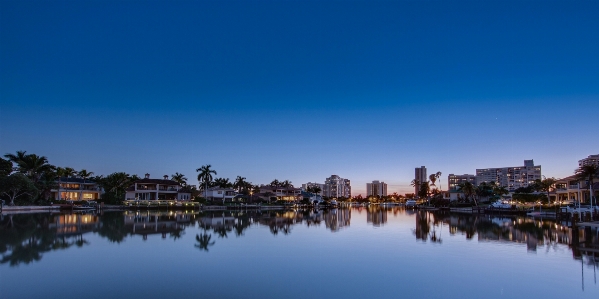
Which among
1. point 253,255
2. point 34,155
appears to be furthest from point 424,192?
point 253,255

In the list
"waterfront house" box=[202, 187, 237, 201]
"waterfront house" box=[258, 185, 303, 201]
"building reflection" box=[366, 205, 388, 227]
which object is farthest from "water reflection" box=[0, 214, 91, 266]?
"waterfront house" box=[258, 185, 303, 201]

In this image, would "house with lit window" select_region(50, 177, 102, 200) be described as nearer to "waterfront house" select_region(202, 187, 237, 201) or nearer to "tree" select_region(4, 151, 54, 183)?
"tree" select_region(4, 151, 54, 183)

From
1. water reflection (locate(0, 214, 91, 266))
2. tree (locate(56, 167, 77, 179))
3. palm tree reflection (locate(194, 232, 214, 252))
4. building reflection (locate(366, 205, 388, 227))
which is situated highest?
tree (locate(56, 167, 77, 179))

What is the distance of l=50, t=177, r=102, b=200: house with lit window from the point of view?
76.1 m

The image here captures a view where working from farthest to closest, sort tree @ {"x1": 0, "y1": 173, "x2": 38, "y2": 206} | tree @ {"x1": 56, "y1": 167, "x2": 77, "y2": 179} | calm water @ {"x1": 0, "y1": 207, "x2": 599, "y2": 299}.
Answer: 1. tree @ {"x1": 56, "y1": 167, "x2": 77, "y2": 179}
2. tree @ {"x1": 0, "y1": 173, "x2": 38, "y2": 206}
3. calm water @ {"x1": 0, "y1": 207, "x2": 599, "y2": 299}

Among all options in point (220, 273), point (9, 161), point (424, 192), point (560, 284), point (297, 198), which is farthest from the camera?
point (424, 192)

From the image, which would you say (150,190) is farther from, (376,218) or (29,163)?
(376,218)

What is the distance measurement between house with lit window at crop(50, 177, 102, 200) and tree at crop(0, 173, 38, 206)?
14339 mm

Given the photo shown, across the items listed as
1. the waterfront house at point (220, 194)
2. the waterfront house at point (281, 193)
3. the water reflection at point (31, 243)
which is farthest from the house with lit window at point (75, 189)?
the water reflection at point (31, 243)

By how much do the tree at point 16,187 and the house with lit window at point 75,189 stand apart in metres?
14.3

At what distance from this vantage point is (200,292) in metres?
13.0

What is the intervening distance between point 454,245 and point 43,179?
230 ft

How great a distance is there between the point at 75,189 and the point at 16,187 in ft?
83.1

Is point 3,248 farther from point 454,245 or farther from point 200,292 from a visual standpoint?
point 454,245
